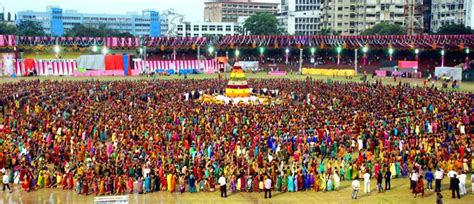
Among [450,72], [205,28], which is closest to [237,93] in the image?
[450,72]

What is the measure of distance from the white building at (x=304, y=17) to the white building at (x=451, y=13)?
3152cm

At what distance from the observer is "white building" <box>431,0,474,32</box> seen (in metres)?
98.8

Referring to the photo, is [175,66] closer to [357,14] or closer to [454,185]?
[454,185]

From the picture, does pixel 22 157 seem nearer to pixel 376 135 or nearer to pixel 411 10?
pixel 376 135

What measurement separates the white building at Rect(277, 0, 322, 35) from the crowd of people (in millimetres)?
100802

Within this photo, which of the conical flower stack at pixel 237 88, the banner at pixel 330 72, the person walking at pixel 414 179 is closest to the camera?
the person walking at pixel 414 179

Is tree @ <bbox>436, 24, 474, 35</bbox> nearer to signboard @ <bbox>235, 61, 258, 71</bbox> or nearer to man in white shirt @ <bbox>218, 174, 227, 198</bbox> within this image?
signboard @ <bbox>235, 61, 258, 71</bbox>

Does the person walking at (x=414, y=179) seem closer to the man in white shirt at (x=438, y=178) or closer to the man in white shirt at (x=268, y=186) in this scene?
the man in white shirt at (x=438, y=178)

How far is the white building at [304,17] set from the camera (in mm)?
138625

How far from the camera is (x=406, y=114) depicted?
31969mm

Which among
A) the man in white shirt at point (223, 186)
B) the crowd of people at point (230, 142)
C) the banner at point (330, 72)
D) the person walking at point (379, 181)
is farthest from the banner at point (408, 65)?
the man in white shirt at point (223, 186)

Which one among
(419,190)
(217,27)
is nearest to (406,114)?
(419,190)

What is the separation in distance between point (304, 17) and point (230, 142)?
119431mm

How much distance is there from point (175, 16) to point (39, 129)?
478 ft
